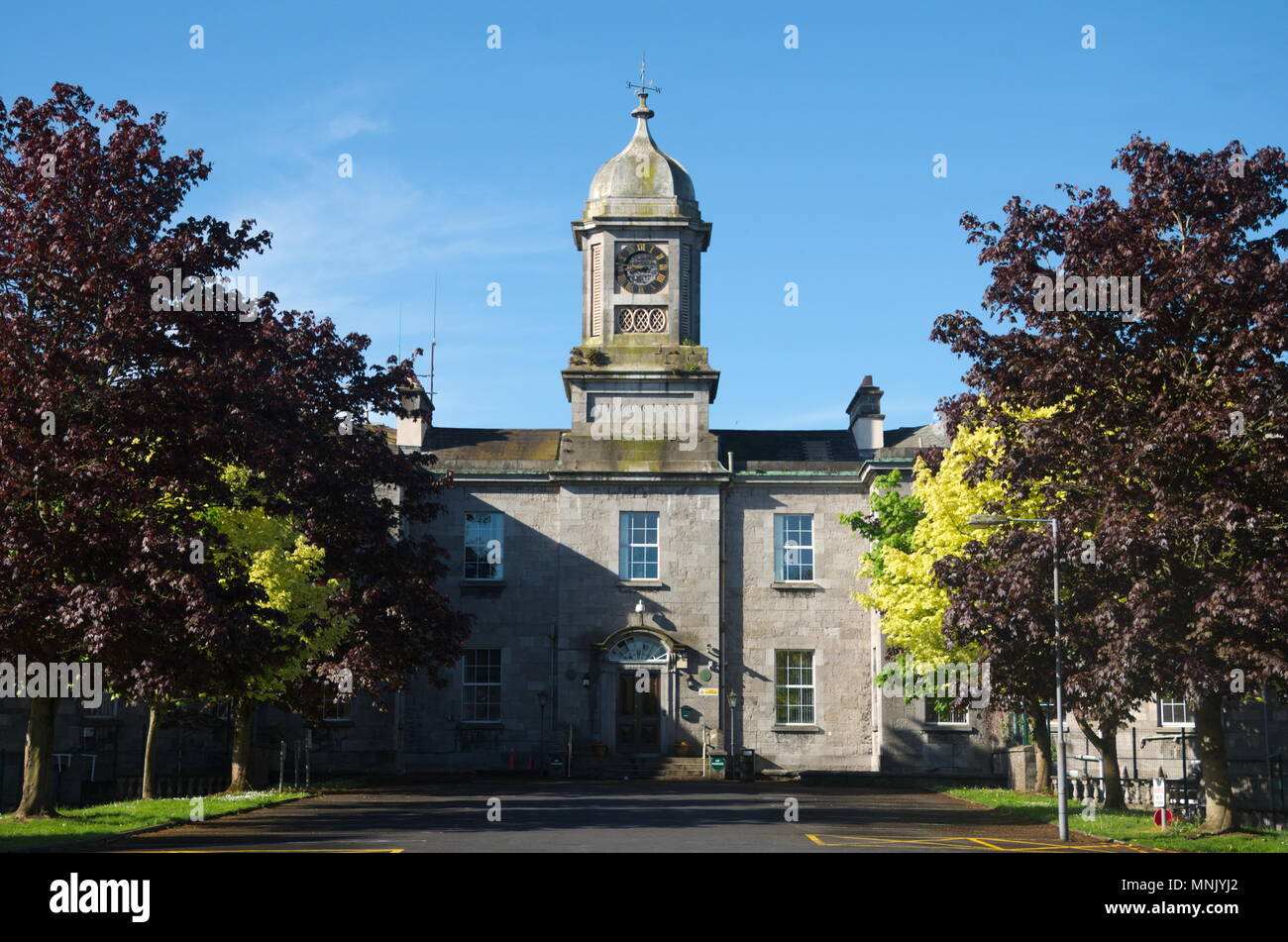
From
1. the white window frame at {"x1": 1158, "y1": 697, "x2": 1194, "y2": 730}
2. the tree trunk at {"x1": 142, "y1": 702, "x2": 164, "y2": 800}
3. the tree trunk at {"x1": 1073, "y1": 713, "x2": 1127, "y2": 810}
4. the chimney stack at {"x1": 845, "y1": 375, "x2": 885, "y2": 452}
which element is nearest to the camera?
the tree trunk at {"x1": 1073, "y1": 713, "x2": 1127, "y2": 810}

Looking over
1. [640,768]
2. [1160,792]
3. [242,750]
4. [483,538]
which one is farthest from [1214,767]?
[483,538]

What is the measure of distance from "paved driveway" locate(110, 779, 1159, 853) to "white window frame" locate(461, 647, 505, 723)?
1049cm

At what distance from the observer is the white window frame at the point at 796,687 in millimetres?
46875

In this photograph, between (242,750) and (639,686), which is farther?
(639,686)

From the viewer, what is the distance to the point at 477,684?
4716cm

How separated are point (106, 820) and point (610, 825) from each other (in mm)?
8365

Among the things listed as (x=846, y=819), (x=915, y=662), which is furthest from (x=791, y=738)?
(x=846, y=819)

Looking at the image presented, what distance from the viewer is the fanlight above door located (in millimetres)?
46594

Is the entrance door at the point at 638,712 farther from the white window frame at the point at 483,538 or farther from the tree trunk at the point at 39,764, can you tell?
the tree trunk at the point at 39,764

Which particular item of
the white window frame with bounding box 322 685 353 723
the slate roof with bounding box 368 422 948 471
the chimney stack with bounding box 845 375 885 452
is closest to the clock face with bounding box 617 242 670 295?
the slate roof with bounding box 368 422 948 471

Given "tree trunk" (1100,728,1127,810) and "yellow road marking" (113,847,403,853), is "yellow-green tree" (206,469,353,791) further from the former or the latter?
"tree trunk" (1100,728,1127,810)

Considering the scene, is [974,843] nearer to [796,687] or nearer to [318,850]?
[318,850]

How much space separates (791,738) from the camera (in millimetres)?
46594
